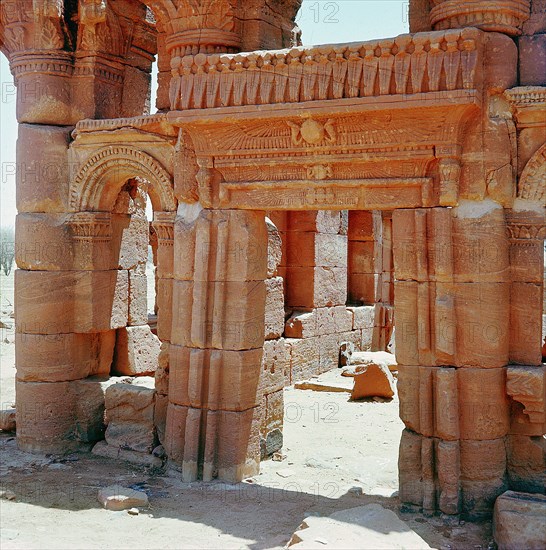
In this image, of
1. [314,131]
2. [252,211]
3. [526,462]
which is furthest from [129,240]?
[526,462]

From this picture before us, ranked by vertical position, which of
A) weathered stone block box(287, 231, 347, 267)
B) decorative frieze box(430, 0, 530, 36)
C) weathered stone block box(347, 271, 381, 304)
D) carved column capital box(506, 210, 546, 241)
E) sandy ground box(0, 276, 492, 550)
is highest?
decorative frieze box(430, 0, 530, 36)

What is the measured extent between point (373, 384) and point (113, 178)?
4.75m

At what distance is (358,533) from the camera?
4.94m

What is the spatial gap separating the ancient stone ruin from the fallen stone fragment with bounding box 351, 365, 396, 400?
102 inches

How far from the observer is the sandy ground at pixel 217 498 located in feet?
18.3

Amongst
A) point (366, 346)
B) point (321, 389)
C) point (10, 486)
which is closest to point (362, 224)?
point (366, 346)

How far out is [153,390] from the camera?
24.9 ft

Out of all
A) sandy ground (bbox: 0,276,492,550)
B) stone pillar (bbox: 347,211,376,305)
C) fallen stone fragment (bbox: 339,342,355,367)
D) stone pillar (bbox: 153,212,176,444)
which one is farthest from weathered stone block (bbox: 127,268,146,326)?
stone pillar (bbox: 347,211,376,305)

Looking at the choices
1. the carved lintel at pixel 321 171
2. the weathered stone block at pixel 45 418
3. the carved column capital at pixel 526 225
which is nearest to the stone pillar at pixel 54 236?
the weathered stone block at pixel 45 418

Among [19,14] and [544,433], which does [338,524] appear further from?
[19,14]

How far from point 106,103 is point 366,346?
25.5 ft

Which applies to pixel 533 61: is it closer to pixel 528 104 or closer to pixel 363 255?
pixel 528 104

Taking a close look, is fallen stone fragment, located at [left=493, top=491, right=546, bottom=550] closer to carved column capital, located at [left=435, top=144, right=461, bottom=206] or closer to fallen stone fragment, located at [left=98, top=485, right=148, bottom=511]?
carved column capital, located at [left=435, top=144, right=461, bottom=206]

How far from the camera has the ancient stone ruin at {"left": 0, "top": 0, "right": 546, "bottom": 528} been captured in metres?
5.79
